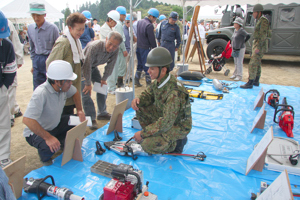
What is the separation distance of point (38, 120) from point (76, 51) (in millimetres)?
983

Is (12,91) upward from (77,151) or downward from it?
upward

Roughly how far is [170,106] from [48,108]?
4.18 feet

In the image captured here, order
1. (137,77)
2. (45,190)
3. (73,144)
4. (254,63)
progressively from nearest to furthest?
1. (45,190)
2. (73,144)
3. (254,63)
4. (137,77)

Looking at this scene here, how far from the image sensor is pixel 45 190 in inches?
70.9

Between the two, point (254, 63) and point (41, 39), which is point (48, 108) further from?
point (254, 63)

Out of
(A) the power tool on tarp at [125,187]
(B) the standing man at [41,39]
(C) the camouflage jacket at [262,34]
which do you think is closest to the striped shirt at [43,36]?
(B) the standing man at [41,39]

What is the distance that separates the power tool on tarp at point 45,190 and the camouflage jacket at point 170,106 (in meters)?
0.87

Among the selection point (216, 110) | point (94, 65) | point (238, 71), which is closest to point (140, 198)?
point (94, 65)

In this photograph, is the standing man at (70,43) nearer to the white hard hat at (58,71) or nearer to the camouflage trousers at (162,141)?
the white hard hat at (58,71)

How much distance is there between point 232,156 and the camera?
246 centimetres

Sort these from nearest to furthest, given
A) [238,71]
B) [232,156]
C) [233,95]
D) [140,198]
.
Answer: [140,198]
[232,156]
[233,95]
[238,71]

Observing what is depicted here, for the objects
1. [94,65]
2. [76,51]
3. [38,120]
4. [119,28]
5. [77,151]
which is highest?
[119,28]

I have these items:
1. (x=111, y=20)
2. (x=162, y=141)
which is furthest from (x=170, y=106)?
(x=111, y=20)

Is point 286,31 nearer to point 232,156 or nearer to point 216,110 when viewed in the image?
point 216,110
